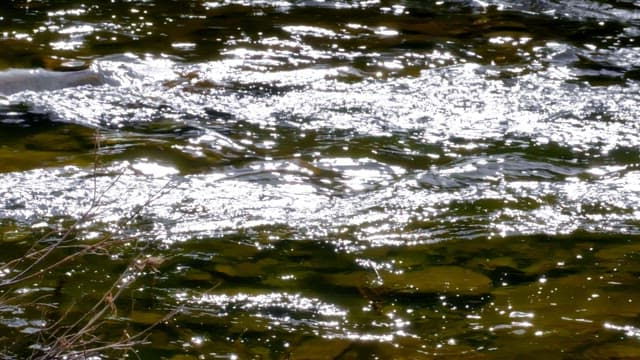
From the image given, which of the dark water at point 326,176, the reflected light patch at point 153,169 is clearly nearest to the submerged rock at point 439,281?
the dark water at point 326,176

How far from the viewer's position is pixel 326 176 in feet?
16.9

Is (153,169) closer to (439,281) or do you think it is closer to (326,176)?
(326,176)

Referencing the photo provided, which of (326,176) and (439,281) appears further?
(326,176)

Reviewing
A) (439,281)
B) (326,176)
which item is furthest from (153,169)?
(439,281)

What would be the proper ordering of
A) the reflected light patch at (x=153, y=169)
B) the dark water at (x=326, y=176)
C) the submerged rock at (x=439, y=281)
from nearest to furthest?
the dark water at (x=326, y=176)
the submerged rock at (x=439, y=281)
the reflected light patch at (x=153, y=169)

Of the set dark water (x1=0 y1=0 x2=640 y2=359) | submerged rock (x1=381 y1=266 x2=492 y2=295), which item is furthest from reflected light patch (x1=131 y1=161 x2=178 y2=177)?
submerged rock (x1=381 y1=266 x2=492 y2=295)

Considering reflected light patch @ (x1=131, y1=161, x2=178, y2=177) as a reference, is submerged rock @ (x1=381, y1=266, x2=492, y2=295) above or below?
below

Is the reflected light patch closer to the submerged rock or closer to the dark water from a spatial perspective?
the dark water

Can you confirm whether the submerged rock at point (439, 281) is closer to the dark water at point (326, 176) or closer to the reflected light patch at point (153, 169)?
the dark water at point (326, 176)

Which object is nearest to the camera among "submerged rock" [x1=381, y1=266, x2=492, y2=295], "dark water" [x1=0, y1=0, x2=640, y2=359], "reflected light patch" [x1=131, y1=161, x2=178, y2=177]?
"dark water" [x1=0, y1=0, x2=640, y2=359]

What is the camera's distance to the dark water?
3.79 metres

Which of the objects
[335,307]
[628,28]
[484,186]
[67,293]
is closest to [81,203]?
[67,293]

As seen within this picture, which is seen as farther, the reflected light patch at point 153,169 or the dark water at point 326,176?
the reflected light patch at point 153,169

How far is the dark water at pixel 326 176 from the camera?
3.79 m
